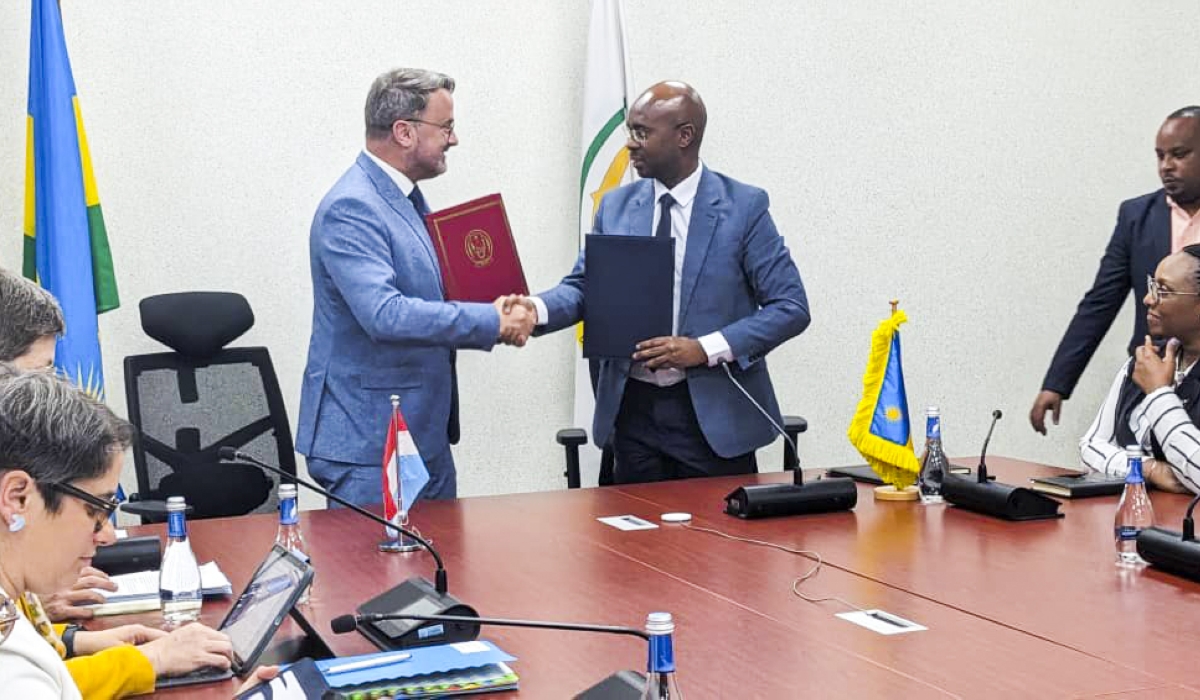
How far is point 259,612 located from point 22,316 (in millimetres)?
747

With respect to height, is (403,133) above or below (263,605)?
above

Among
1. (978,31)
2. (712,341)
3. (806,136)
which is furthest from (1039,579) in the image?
(978,31)

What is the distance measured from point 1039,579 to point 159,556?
67.1 inches

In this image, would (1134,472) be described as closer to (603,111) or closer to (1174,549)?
(1174,549)

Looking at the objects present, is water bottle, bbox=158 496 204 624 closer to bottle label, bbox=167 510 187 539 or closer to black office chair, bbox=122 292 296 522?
bottle label, bbox=167 510 187 539

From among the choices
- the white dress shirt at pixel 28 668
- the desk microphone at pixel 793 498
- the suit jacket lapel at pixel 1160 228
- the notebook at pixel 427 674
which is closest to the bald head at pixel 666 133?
the desk microphone at pixel 793 498

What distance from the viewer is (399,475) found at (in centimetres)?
284

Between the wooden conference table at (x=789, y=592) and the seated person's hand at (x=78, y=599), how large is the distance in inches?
2.6

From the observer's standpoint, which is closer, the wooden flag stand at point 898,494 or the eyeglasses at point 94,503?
the eyeglasses at point 94,503

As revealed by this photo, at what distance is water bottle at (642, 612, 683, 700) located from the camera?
4.47 feet

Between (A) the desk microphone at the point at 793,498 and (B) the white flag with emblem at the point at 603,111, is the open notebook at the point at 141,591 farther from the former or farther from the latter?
(B) the white flag with emblem at the point at 603,111

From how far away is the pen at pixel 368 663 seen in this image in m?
1.89

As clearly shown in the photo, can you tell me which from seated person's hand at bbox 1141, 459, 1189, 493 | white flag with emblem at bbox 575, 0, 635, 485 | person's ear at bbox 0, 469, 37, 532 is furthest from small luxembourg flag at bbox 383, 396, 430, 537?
white flag with emblem at bbox 575, 0, 635, 485

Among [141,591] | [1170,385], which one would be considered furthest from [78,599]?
[1170,385]
